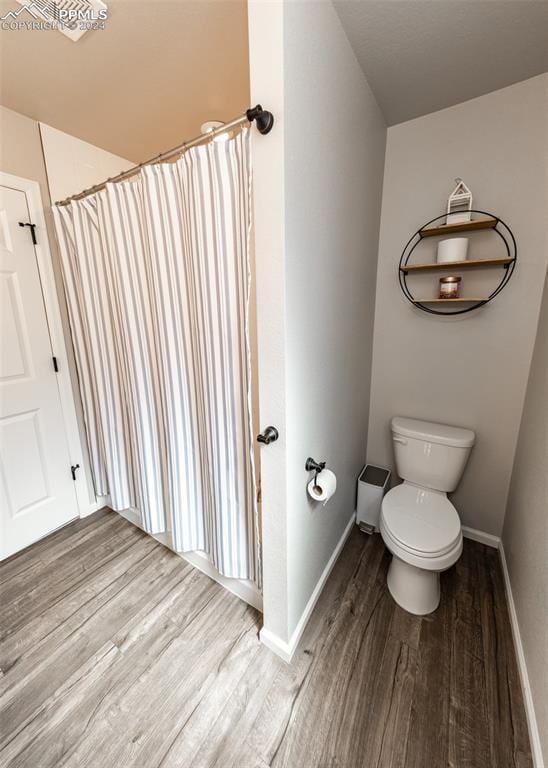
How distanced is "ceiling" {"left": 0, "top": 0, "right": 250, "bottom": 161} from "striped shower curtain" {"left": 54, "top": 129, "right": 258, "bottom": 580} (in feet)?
1.48

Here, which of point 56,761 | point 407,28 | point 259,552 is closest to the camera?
point 56,761

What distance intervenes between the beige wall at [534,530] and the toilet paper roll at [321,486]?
784 millimetres

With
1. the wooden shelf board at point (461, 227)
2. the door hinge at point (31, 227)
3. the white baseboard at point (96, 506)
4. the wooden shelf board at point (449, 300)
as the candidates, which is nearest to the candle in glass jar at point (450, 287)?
the wooden shelf board at point (449, 300)

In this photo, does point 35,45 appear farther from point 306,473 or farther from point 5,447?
point 306,473

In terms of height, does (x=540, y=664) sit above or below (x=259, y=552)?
below

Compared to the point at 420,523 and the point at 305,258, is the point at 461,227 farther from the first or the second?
the point at 420,523

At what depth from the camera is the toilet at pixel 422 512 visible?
4.25 feet

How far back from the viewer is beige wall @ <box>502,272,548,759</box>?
1.01 meters

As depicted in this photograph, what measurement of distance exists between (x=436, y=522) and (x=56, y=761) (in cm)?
167

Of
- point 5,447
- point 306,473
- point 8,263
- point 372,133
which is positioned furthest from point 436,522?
point 8,263

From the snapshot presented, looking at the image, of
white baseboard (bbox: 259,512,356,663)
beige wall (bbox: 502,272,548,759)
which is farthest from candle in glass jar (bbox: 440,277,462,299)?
white baseboard (bbox: 259,512,356,663)

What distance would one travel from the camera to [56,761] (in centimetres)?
96

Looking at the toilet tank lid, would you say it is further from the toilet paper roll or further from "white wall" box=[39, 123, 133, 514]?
"white wall" box=[39, 123, 133, 514]

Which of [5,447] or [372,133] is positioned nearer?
[372,133]
